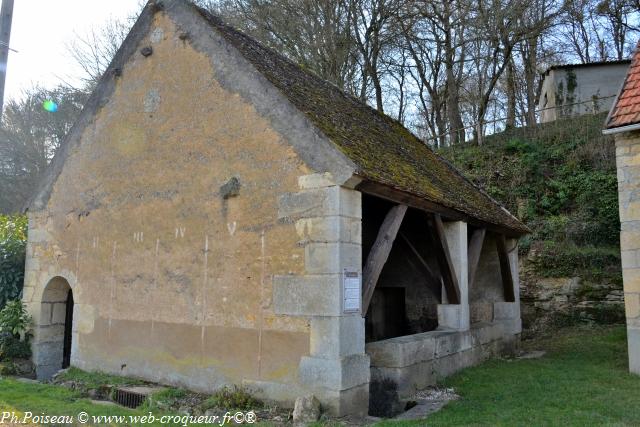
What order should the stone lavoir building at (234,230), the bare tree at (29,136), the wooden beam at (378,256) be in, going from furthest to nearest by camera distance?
the bare tree at (29,136) < the wooden beam at (378,256) < the stone lavoir building at (234,230)

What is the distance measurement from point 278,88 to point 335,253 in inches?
79.8

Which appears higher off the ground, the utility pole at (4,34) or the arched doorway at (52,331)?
the utility pole at (4,34)

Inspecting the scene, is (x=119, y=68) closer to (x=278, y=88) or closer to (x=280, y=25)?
(x=278, y=88)

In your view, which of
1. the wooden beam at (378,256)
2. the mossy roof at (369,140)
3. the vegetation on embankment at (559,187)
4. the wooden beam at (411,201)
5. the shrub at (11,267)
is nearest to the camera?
the wooden beam at (411,201)

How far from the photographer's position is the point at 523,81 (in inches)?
917

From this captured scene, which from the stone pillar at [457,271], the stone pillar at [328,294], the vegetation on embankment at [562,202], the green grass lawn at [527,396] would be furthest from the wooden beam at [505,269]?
the stone pillar at [328,294]

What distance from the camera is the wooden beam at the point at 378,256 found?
6.08 m

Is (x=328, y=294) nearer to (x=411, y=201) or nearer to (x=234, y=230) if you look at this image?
(x=234, y=230)

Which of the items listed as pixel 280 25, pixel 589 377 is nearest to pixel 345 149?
pixel 589 377

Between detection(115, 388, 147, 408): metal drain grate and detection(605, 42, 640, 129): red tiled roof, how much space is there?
7116 mm

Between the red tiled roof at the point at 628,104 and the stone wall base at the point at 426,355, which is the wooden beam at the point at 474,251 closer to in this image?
the stone wall base at the point at 426,355

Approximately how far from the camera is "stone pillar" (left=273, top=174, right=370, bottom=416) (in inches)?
217

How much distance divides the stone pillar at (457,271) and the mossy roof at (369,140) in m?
0.31

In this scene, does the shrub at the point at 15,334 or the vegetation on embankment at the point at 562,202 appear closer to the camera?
the shrub at the point at 15,334
